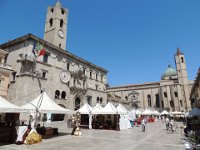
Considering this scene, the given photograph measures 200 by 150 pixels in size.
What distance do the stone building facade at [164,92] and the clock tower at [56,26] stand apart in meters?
27.9

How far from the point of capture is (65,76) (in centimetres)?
3105

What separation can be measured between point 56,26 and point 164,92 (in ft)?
158

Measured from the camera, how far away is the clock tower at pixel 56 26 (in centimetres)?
3447

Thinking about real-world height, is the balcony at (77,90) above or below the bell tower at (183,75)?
below

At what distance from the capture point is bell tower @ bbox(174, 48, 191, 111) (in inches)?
2340

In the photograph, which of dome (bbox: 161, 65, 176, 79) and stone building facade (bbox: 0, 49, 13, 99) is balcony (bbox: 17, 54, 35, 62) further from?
dome (bbox: 161, 65, 176, 79)

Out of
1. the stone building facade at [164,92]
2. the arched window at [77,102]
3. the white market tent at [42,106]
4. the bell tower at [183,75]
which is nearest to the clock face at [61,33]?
the arched window at [77,102]

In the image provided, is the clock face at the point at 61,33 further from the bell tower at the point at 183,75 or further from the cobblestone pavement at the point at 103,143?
the bell tower at the point at 183,75

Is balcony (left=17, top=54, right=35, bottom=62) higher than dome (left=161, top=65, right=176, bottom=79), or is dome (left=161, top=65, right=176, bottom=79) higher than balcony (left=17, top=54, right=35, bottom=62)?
dome (left=161, top=65, right=176, bottom=79)

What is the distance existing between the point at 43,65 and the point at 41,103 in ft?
47.3

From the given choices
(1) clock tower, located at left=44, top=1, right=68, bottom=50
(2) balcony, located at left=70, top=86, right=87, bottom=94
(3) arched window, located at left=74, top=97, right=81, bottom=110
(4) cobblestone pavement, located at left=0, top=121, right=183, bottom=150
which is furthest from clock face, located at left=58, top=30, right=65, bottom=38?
(4) cobblestone pavement, located at left=0, top=121, right=183, bottom=150

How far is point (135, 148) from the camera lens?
9.26 meters

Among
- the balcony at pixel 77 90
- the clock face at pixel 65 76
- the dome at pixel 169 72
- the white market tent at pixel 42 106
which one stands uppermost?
the dome at pixel 169 72

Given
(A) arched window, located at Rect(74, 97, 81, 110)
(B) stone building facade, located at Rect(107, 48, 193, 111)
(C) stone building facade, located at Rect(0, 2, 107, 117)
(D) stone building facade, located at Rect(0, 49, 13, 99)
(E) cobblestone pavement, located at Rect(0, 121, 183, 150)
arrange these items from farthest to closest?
(B) stone building facade, located at Rect(107, 48, 193, 111)
(A) arched window, located at Rect(74, 97, 81, 110)
(C) stone building facade, located at Rect(0, 2, 107, 117)
(D) stone building facade, located at Rect(0, 49, 13, 99)
(E) cobblestone pavement, located at Rect(0, 121, 183, 150)
